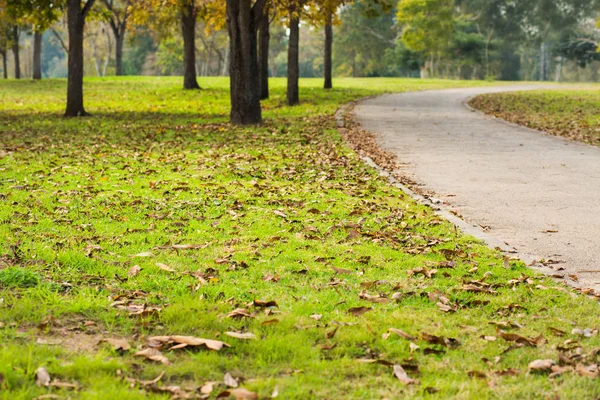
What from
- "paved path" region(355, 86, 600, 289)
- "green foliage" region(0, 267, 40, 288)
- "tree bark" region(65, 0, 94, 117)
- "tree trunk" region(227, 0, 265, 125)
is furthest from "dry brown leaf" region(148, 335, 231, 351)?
"tree bark" region(65, 0, 94, 117)

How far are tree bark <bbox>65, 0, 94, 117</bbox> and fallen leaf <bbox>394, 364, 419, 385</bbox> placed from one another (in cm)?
1878

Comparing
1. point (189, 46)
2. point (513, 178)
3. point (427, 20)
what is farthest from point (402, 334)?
point (427, 20)

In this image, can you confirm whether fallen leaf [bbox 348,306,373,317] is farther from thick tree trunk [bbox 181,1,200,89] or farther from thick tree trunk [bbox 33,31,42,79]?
thick tree trunk [bbox 33,31,42,79]

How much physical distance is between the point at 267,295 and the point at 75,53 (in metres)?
17.9

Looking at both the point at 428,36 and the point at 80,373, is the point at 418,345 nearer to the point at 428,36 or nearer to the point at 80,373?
the point at 80,373

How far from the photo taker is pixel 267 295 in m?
5.26

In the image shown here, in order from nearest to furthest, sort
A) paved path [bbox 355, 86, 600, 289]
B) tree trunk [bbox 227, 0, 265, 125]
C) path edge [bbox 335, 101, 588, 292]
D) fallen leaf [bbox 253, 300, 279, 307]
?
fallen leaf [bbox 253, 300, 279, 307], path edge [bbox 335, 101, 588, 292], paved path [bbox 355, 86, 600, 289], tree trunk [bbox 227, 0, 265, 125]

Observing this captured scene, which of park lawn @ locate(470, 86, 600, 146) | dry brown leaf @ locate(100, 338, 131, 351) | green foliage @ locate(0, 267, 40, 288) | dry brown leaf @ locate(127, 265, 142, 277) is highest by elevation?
park lawn @ locate(470, 86, 600, 146)

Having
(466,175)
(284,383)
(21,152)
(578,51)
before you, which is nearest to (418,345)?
(284,383)

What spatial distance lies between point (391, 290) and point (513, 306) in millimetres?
872

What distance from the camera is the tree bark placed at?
2094 cm

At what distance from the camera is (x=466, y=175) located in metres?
11.5

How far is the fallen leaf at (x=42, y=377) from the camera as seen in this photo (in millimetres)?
3627

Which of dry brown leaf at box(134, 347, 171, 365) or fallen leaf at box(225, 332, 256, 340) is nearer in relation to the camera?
dry brown leaf at box(134, 347, 171, 365)
